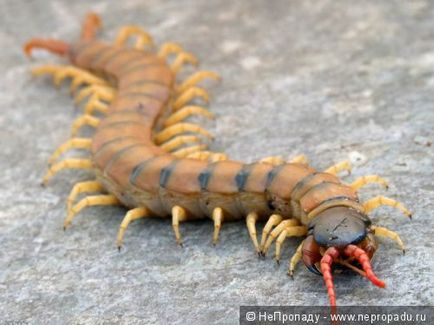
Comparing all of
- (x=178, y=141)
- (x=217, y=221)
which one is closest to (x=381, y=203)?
(x=217, y=221)

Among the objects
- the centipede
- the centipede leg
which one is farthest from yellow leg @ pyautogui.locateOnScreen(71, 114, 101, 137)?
the centipede leg

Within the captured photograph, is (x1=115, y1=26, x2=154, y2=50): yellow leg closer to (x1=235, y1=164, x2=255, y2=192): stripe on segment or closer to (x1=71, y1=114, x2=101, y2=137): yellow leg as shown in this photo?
(x1=71, y1=114, x2=101, y2=137): yellow leg

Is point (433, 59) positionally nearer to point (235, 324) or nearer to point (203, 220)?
point (203, 220)

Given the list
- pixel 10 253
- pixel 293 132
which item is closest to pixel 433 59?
pixel 293 132

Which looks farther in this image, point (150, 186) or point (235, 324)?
point (150, 186)

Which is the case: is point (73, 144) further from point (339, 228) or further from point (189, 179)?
point (339, 228)

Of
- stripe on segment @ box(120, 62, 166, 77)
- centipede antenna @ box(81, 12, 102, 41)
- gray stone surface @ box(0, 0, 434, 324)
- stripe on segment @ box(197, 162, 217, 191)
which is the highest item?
centipede antenna @ box(81, 12, 102, 41)
